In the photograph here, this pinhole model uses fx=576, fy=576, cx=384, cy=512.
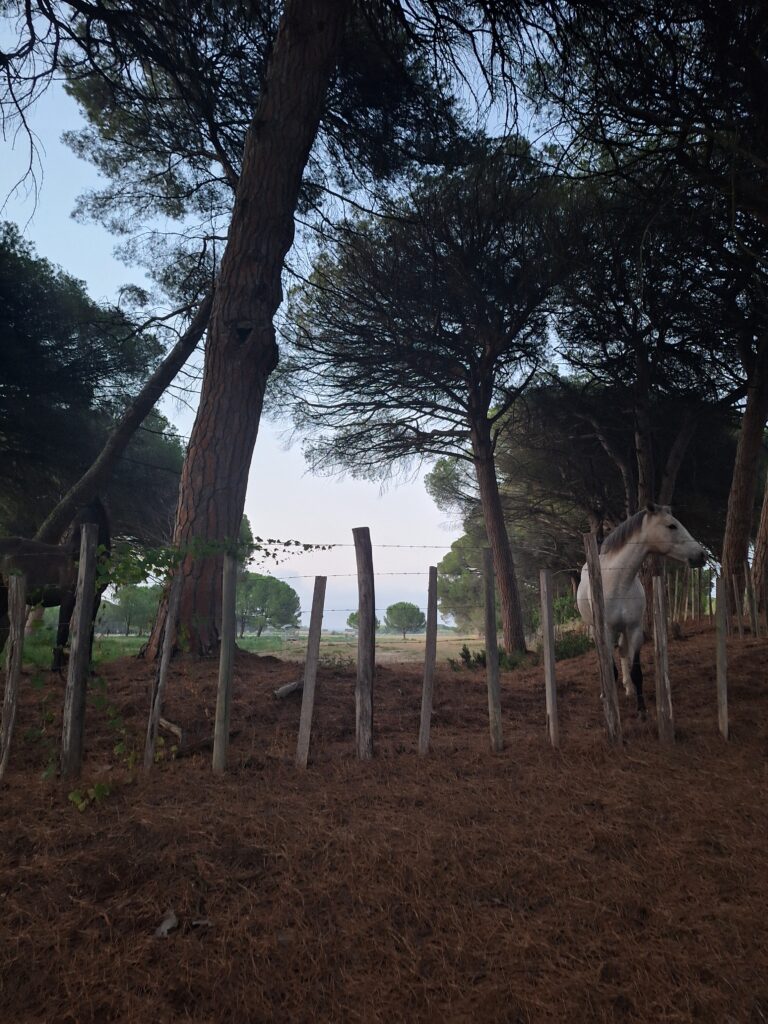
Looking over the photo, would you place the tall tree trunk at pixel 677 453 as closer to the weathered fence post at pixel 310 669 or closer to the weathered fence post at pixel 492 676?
the weathered fence post at pixel 492 676

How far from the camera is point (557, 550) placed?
20.7 meters

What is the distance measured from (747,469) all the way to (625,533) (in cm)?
652

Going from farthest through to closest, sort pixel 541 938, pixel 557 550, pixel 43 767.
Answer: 1. pixel 557 550
2. pixel 43 767
3. pixel 541 938

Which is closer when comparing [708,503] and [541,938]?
[541,938]

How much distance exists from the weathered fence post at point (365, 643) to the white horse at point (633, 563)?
2.44 m

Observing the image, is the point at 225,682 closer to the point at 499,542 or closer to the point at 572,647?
the point at 499,542

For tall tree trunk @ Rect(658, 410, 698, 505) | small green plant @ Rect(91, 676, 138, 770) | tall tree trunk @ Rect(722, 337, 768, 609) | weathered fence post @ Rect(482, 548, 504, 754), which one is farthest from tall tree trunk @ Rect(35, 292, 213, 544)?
tall tree trunk @ Rect(722, 337, 768, 609)

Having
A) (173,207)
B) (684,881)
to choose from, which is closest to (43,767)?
(684,881)

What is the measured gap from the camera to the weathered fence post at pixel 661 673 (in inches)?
185

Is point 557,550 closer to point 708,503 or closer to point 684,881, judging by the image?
point 708,503

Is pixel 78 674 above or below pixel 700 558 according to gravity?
below

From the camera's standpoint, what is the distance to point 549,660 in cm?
471

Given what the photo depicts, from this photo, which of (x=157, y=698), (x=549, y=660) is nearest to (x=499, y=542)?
(x=549, y=660)

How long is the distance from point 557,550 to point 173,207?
626 inches
